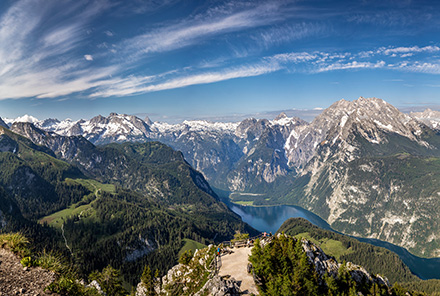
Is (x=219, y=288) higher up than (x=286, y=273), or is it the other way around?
(x=219, y=288)

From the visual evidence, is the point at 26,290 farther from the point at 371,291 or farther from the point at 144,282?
the point at 371,291

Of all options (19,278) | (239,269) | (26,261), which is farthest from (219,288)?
(19,278)

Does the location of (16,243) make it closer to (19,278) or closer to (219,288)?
(19,278)

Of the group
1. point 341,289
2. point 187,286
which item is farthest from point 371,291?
point 187,286

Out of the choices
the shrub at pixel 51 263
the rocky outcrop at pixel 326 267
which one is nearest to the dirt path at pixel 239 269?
the rocky outcrop at pixel 326 267

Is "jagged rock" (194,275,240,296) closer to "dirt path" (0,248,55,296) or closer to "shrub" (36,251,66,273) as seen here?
"shrub" (36,251,66,273)

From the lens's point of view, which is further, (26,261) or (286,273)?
(286,273)

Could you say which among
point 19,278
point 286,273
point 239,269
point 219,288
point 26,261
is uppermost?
point 26,261
